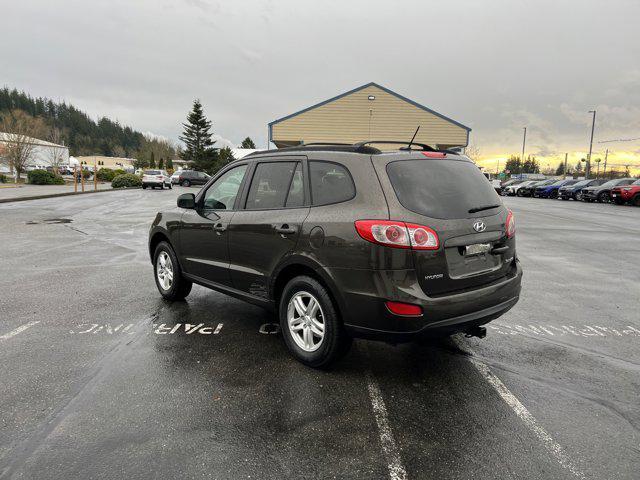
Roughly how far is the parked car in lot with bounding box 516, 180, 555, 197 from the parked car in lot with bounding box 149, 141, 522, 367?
41.0 m

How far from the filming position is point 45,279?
647 centimetres

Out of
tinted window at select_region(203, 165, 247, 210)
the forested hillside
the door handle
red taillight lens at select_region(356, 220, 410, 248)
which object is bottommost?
the door handle

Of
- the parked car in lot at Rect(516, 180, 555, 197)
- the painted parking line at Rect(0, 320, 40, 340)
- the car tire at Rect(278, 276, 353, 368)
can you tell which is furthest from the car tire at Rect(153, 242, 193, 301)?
the parked car in lot at Rect(516, 180, 555, 197)

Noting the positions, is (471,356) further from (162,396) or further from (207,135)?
(207,135)

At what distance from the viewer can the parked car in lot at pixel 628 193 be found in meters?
26.5

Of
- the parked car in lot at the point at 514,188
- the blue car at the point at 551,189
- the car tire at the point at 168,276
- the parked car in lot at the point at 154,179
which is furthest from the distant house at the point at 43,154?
the blue car at the point at 551,189

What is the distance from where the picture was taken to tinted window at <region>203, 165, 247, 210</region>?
451cm

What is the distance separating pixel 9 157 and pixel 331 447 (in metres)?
49.3

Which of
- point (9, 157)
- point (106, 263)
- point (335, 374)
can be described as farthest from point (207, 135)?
point (335, 374)

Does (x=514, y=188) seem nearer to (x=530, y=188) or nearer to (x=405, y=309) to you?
(x=530, y=188)

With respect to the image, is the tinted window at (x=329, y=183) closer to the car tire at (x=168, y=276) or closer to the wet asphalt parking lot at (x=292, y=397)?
the wet asphalt parking lot at (x=292, y=397)

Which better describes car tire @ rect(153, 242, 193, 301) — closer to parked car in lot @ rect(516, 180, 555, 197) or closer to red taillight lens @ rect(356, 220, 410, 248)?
red taillight lens @ rect(356, 220, 410, 248)

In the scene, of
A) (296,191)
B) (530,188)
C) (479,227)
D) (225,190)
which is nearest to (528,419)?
(479,227)

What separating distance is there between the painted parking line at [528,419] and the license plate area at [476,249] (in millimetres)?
1021
